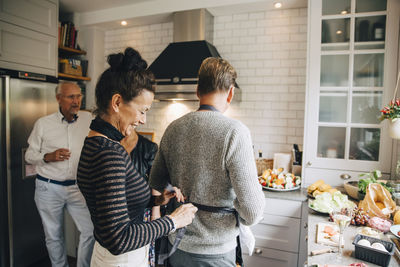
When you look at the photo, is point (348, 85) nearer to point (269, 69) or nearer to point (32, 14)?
point (269, 69)

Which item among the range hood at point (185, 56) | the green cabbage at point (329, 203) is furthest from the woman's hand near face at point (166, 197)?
the range hood at point (185, 56)

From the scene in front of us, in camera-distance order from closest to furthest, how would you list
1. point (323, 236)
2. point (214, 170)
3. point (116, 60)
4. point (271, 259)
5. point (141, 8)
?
point (116, 60)
point (214, 170)
point (323, 236)
point (271, 259)
point (141, 8)

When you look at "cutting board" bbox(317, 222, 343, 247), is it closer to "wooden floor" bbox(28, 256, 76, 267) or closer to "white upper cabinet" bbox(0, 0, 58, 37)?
"wooden floor" bbox(28, 256, 76, 267)

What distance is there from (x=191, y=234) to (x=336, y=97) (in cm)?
195

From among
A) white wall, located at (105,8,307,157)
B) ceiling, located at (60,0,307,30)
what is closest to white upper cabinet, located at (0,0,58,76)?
ceiling, located at (60,0,307,30)

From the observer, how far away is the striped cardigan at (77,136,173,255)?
856 mm

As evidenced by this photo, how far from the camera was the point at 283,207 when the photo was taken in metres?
2.34

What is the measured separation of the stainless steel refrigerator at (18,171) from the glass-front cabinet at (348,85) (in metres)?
2.71

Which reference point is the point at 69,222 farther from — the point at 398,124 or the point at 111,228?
the point at 398,124

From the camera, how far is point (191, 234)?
1.26 meters

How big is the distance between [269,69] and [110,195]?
8.39ft

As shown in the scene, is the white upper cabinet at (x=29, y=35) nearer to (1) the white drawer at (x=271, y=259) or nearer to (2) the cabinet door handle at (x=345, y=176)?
(1) the white drawer at (x=271, y=259)

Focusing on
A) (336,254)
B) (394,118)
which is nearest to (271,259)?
(336,254)

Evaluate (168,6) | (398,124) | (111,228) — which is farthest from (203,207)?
(168,6)
